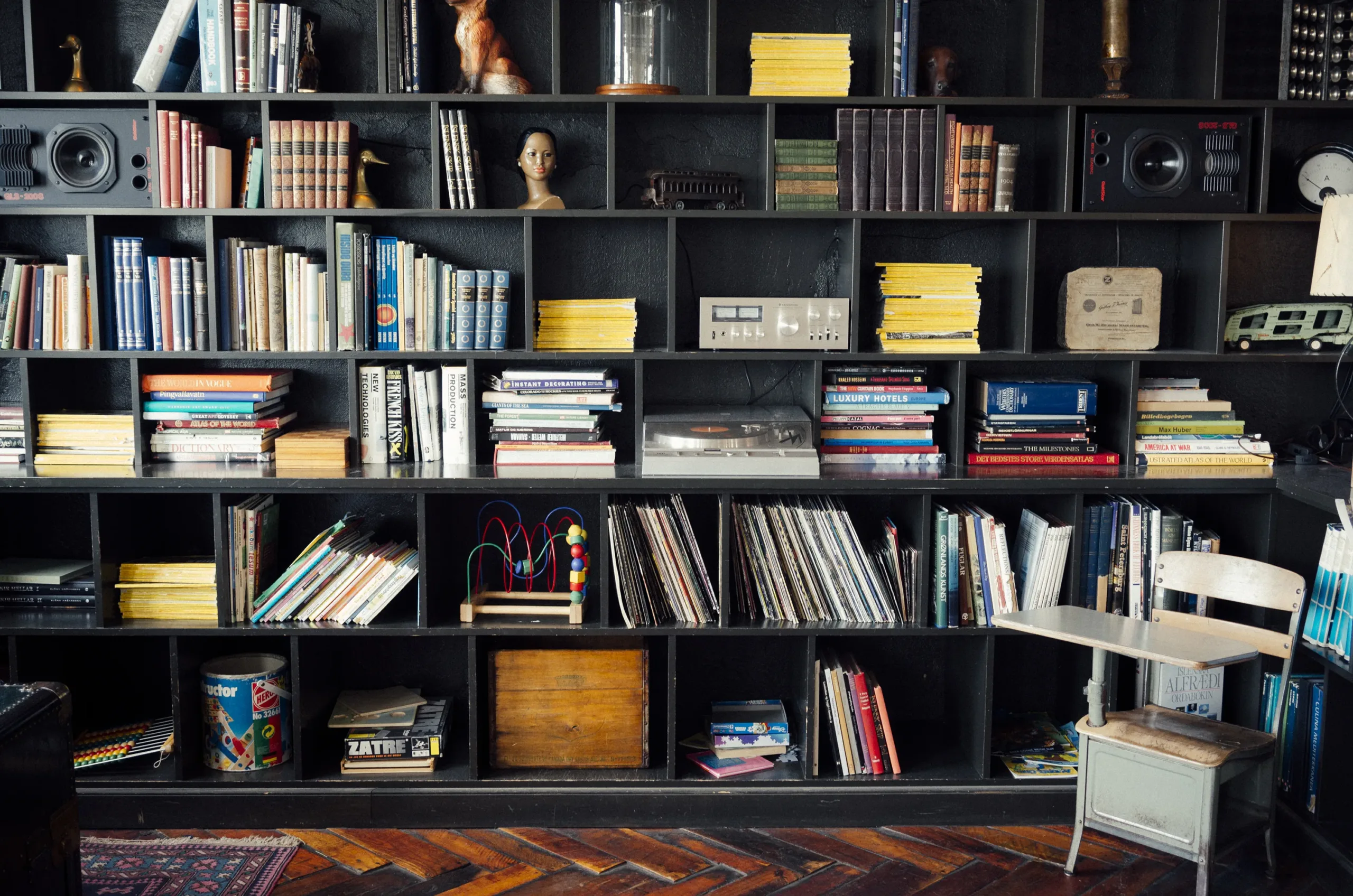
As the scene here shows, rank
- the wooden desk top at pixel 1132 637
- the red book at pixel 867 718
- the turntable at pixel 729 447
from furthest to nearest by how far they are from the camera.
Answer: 1. the red book at pixel 867 718
2. the turntable at pixel 729 447
3. the wooden desk top at pixel 1132 637

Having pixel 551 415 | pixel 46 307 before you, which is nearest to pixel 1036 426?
pixel 551 415

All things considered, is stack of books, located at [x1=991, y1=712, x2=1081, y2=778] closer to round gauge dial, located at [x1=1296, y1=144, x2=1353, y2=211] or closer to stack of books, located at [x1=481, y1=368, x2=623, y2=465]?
stack of books, located at [x1=481, y1=368, x2=623, y2=465]

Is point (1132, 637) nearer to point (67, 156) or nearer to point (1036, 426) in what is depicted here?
point (1036, 426)

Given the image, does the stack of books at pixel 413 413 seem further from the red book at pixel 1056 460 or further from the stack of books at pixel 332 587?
the red book at pixel 1056 460

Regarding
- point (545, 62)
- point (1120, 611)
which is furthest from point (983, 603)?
point (545, 62)

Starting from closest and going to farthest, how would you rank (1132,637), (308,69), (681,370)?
(1132,637) → (308,69) → (681,370)

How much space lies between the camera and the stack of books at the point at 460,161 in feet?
10.2

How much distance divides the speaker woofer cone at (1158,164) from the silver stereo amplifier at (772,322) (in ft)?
2.69

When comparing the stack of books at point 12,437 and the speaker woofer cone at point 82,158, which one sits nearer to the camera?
the speaker woofer cone at point 82,158

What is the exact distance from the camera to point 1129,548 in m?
3.10

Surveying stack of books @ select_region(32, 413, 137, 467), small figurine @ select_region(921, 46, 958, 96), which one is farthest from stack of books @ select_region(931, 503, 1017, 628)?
stack of books @ select_region(32, 413, 137, 467)

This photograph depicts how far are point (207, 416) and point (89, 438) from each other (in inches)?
12.1

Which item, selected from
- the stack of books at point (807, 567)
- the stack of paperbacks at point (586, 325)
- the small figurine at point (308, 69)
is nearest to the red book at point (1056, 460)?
the stack of books at point (807, 567)

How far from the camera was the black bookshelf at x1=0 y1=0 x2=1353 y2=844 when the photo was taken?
3053mm
